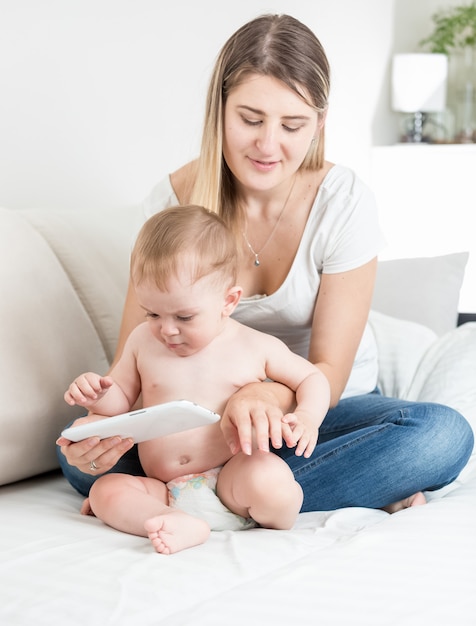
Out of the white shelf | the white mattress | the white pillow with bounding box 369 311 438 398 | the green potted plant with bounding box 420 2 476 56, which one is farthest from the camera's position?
the green potted plant with bounding box 420 2 476 56

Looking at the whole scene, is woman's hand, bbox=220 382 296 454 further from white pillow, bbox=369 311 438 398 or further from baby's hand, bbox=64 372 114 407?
white pillow, bbox=369 311 438 398

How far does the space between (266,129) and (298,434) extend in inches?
23.1

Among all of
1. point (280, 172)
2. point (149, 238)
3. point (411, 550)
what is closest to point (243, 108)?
point (280, 172)

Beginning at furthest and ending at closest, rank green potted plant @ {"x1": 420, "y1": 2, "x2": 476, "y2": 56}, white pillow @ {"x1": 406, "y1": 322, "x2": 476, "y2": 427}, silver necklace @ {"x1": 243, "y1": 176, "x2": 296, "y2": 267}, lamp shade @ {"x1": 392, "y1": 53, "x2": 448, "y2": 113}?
green potted plant @ {"x1": 420, "y1": 2, "x2": 476, "y2": 56}
lamp shade @ {"x1": 392, "y1": 53, "x2": 448, "y2": 113}
white pillow @ {"x1": 406, "y1": 322, "x2": 476, "y2": 427}
silver necklace @ {"x1": 243, "y1": 176, "x2": 296, "y2": 267}

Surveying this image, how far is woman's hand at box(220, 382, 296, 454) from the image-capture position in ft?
4.06

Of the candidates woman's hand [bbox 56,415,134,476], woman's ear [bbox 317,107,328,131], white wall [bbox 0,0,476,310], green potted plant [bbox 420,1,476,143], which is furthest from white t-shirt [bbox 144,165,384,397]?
green potted plant [bbox 420,1,476,143]

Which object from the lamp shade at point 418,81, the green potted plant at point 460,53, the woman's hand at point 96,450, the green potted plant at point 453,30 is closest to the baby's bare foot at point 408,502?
the woman's hand at point 96,450

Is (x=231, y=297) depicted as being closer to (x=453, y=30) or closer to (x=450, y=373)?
(x=450, y=373)

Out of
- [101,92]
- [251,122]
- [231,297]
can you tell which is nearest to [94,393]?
[231,297]

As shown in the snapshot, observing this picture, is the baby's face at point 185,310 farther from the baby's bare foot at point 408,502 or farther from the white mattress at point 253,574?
the baby's bare foot at point 408,502

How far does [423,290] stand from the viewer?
249 centimetres

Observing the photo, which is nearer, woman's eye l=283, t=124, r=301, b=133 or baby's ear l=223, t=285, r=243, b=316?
baby's ear l=223, t=285, r=243, b=316

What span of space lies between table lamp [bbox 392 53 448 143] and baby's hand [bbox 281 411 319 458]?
293 centimetres

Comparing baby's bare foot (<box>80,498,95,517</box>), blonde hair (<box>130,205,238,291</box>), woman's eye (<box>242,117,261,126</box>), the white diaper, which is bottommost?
baby's bare foot (<box>80,498,95,517</box>)
